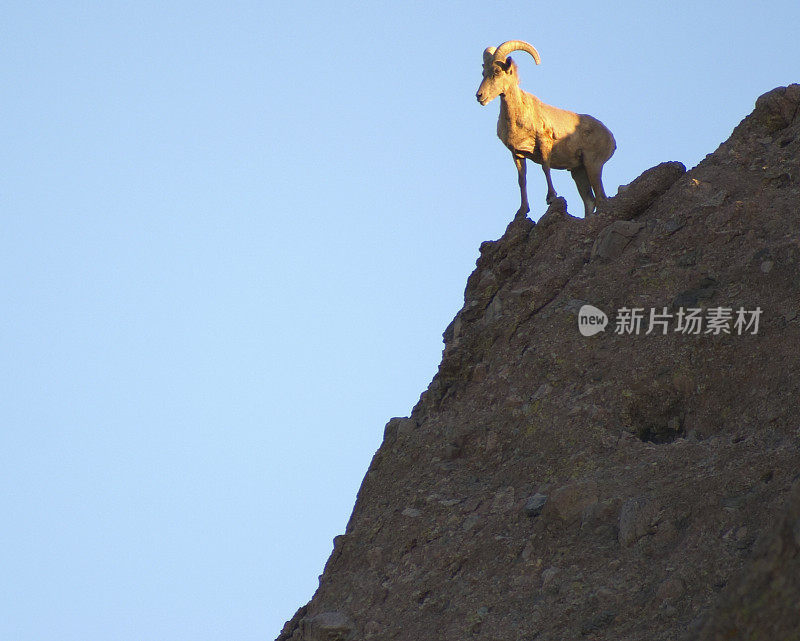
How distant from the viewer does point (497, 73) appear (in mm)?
14992

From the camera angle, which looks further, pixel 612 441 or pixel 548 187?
pixel 548 187

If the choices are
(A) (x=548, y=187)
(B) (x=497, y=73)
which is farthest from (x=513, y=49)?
(A) (x=548, y=187)

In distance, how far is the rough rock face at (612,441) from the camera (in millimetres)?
6641

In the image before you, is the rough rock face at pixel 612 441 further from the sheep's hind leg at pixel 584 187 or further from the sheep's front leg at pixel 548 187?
the sheep's hind leg at pixel 584 187

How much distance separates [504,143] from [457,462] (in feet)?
23.2

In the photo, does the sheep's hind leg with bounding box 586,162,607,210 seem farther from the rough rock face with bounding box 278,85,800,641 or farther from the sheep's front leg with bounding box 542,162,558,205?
the rough rock face with bounding box 278,85,800,641

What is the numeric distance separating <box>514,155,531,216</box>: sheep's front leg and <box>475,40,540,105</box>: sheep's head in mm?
1036

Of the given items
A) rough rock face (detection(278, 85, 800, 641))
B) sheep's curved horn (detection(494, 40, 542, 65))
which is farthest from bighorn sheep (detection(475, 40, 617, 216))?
rough rock face (detection(278, 85, 800, 641))

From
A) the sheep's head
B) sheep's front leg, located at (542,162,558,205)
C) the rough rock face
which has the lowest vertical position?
the rough rock face

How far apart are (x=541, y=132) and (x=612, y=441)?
25.3ft

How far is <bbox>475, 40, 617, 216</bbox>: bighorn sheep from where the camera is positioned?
15.0 meters

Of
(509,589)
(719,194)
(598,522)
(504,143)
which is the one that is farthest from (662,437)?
(504,143)

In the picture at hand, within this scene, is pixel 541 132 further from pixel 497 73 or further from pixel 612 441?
pixel 612 441

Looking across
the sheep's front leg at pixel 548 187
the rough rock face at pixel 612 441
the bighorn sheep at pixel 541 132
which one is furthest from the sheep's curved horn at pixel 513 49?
the rough rock face at pixel 612 441
